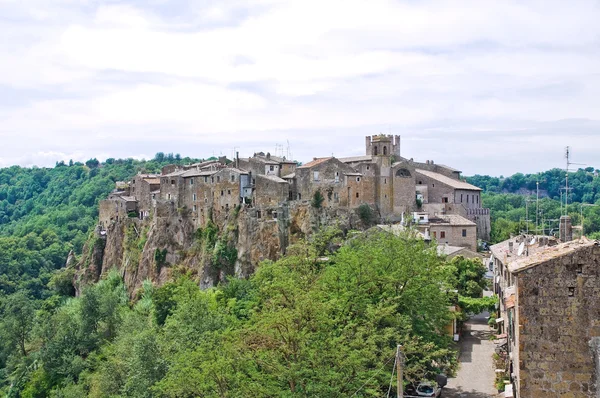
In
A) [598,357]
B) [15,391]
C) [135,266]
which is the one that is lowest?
[15,391]

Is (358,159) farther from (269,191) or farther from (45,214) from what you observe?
(45,214)

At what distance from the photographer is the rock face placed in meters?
69.2

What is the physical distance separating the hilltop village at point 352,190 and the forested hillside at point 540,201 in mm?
6566

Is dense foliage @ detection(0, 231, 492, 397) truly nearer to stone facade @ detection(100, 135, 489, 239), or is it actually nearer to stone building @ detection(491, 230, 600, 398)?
stone building @ detection(491, 230, 600, 398)

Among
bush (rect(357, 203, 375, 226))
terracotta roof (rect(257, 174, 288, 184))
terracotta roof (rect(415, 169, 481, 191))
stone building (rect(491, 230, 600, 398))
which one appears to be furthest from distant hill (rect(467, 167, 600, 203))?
stone building (rect(491, 230, 600, 398))

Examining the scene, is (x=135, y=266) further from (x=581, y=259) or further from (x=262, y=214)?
(x=581, y=259)

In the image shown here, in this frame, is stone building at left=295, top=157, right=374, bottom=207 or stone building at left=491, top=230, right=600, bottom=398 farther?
stone building at left=295, top=157, right=374, bottom=207

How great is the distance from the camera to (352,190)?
70.2m

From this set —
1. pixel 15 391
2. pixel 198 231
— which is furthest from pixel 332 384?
pixel 198 231

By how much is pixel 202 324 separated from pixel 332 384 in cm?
1999

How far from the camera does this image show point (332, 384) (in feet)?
89.0

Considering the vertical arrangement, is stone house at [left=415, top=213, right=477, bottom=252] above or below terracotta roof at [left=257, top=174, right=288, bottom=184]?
below

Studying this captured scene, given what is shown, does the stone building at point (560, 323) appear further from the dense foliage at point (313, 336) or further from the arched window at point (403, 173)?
the arched window at point (403, 173)

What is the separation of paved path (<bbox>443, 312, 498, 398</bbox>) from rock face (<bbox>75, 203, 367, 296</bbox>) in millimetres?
22239
